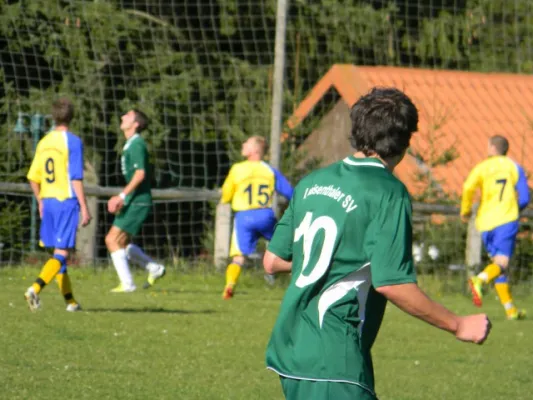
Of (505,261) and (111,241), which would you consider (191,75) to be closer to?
(111,241)

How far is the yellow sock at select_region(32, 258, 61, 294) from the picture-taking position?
9633 mm

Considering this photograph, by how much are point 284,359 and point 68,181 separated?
21.8 feet

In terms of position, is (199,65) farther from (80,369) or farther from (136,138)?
(80,369)

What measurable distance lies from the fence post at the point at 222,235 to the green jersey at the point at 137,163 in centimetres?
255

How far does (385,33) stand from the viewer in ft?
63.6

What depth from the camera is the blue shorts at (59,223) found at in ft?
32.7

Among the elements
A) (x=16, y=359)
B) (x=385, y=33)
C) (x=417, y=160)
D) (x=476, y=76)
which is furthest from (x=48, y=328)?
(x=476, y=76)

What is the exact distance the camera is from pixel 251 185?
1261 centimetres

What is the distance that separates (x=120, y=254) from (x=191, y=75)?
19.2ft

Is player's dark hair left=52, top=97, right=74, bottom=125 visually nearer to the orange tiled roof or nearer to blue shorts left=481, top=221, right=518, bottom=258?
blue shorts left=481, top=221, right=518, bottom=258

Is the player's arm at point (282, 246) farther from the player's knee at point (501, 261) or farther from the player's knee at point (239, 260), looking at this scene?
the player's knee at point (239, 260)

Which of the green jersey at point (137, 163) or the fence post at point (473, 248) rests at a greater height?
the green jersey at point (137, 163)

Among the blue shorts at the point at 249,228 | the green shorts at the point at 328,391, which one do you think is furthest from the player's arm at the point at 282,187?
the green shorts at the point at 328,391

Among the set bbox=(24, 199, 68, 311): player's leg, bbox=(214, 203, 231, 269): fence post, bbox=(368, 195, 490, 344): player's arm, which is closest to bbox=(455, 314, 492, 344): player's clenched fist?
bbox=(368, 195, 490, 344): player's arm
